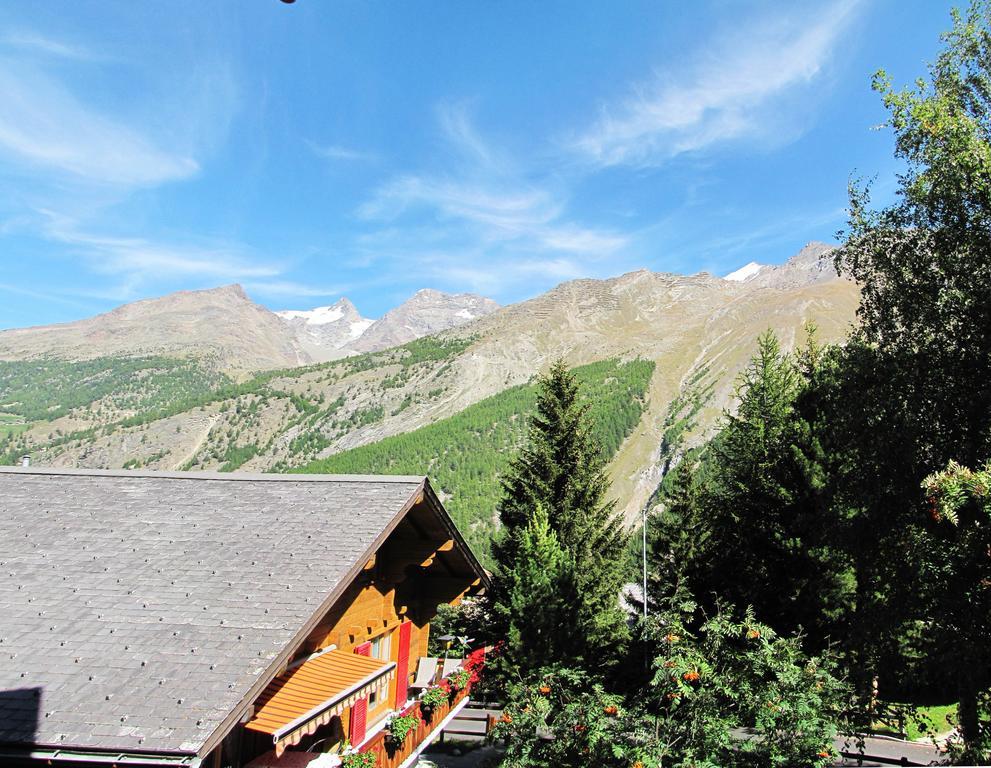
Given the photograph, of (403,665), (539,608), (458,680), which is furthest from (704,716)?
(539,608)

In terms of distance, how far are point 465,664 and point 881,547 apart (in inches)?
360

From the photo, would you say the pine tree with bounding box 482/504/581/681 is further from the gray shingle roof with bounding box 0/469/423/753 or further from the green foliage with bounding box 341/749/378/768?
the gray shingle roof with bounding box 0/469/423/753

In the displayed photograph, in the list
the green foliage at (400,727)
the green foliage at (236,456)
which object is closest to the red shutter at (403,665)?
the green foliage at (400,727)

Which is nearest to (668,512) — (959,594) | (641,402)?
(959,594)

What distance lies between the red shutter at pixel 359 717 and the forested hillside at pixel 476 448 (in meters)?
91.2

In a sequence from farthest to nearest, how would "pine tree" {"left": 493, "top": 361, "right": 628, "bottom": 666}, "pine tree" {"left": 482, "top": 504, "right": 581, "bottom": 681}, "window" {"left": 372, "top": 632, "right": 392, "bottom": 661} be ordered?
"pine tree" {"left": 493, "top": 361, "right": 628, "bottom": 666}
"pine tree" {"left": 482, "top": 504, "right": 581, "bottom": 681}
"window" {"left": 372, "top": 632, "right": 392, "bottom": 661}

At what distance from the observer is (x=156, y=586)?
6.39 m

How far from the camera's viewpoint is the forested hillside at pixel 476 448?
117000 mm

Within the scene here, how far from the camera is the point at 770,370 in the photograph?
2322 cm

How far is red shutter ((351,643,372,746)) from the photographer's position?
367 inches

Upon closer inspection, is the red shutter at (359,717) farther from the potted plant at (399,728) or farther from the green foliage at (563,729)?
the green foliage at (563,729)

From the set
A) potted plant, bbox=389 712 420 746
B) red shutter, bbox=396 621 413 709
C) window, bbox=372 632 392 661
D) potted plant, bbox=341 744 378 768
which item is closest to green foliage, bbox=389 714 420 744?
potted plant, bbox=389 712 420 746

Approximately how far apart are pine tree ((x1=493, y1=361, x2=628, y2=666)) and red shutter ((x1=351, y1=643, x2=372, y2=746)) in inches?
535

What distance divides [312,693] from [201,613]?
150 centimetres
